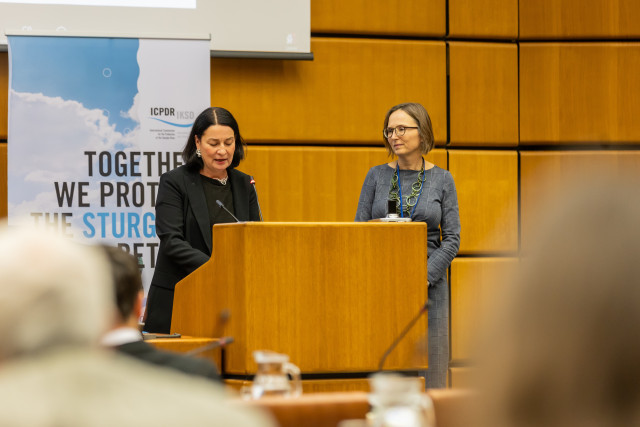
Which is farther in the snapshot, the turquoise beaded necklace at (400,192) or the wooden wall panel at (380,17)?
the wooden wall panel at (380,17)

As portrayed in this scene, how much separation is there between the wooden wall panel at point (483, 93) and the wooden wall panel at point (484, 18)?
0.24ft

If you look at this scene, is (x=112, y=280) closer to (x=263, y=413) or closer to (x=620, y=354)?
(x=263, y=413)

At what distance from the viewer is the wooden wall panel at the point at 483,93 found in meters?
5.44

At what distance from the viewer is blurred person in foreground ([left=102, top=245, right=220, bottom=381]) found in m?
1.72

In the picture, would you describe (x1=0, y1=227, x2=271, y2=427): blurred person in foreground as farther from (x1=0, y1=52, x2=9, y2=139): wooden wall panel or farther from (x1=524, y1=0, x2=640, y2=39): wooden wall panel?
(x1=524, y1=0, x2=640, y2=39): wooden wall panel

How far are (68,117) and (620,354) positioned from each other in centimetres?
426

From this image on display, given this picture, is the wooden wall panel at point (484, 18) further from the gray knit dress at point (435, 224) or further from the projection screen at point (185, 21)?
the gray knit dress at point (435, 224)

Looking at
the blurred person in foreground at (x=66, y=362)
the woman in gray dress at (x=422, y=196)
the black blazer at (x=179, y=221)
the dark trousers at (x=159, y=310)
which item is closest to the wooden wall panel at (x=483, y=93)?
the woman in gray dress at (x=422, y=196)

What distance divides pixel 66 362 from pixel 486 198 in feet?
15.9

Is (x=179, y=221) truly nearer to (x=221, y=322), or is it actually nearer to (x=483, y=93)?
(x=221, y=322)

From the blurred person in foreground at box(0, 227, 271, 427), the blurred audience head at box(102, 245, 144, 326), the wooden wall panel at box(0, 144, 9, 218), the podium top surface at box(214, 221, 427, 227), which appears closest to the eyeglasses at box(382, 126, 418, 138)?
the podium top surface at box(214, 221, 427, 227)

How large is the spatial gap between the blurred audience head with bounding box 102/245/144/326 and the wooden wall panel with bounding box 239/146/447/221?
3.44 m

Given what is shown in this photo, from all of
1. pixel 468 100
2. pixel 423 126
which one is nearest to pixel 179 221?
pixel 423 126

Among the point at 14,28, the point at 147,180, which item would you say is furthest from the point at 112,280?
the point at 14,28
